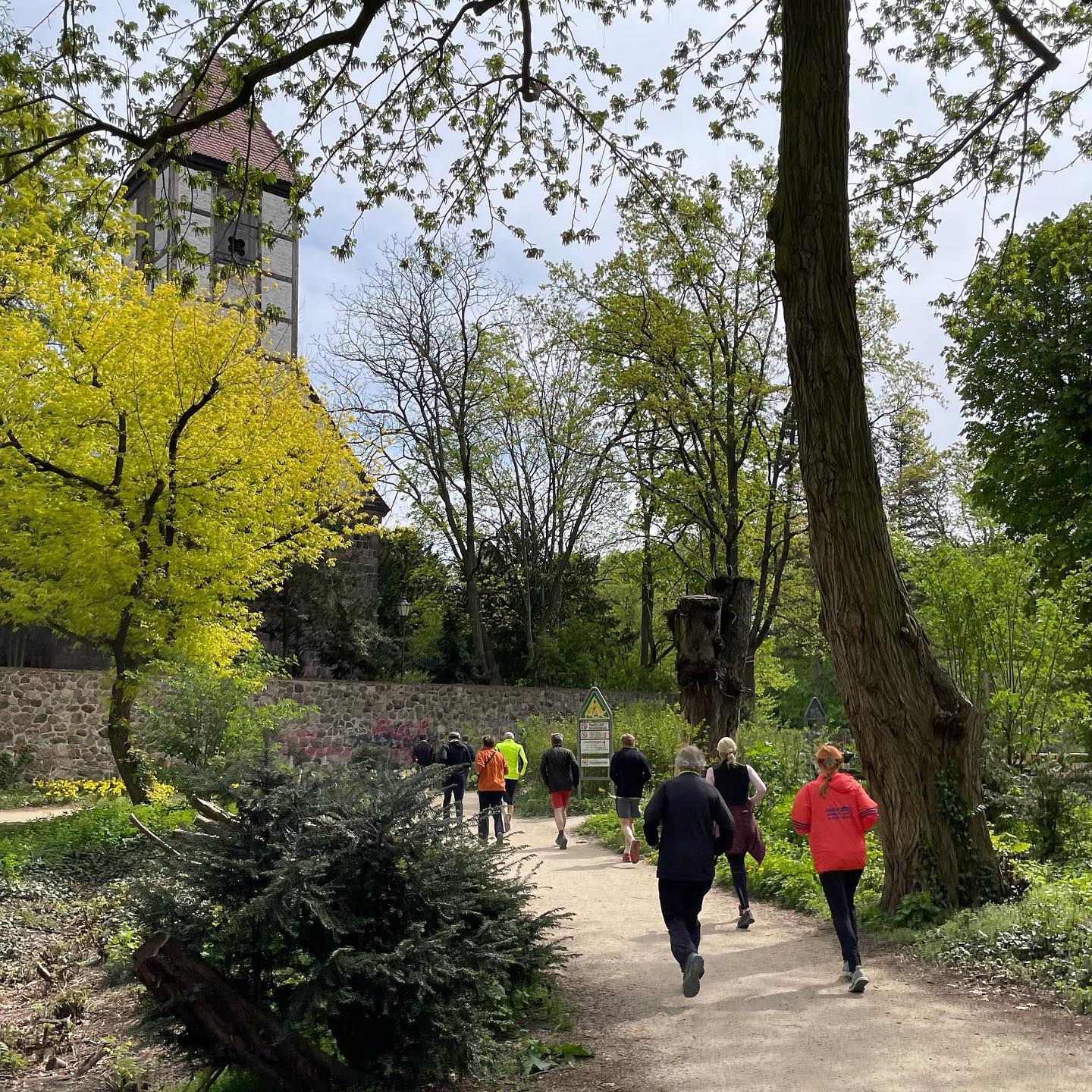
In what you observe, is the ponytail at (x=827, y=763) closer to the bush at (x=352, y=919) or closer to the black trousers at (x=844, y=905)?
the black trousers at (x=844, y=905)

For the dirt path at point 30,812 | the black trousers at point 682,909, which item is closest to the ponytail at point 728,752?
the black trousers at point 682,909

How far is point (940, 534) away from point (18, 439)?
116 ft

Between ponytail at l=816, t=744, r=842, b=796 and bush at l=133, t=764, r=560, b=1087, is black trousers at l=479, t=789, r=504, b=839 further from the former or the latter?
bush at l=133, t=764, r=560, b=1087

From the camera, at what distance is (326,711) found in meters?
26.0

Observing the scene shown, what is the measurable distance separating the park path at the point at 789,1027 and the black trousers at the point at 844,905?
0.84ft

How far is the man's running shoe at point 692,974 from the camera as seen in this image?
7117mm

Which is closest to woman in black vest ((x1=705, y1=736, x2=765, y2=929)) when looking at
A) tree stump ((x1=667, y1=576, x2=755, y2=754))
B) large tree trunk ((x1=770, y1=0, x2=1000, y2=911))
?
large tree trunk ((x1=770, y1=0, x2=1000, y2=911))

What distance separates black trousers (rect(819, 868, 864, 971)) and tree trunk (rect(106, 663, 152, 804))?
33.5 ft

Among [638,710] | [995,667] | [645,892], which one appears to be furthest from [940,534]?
[645,892]

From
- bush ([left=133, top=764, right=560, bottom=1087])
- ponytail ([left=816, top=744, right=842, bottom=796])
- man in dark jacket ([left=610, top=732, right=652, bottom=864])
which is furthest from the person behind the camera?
man in dark jacket ([left=610, top=732, right=652, bottom=864])

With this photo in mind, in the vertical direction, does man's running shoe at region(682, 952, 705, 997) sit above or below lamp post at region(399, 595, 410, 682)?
below

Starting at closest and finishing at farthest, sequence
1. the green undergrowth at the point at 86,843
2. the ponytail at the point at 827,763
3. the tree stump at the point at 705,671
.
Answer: the ponytail at the point at 827,763 → the green undergrowth at the point at 86,843 → the tree stump at the point at 705,671

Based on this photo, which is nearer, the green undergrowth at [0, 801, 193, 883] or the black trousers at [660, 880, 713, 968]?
the black trousers at [660, 880, 713, 968]

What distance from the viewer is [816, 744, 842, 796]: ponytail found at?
25.0ft
